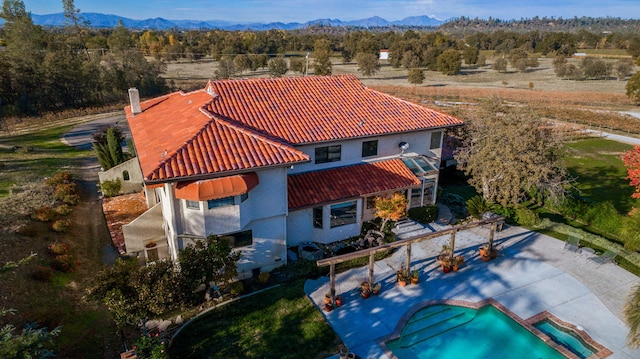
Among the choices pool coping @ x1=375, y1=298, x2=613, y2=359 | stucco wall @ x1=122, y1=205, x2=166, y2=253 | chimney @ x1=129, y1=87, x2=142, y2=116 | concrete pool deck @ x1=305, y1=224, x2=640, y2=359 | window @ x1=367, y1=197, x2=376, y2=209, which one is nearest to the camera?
pool coping @ x1=375, y1=298, x2=613, y2=359

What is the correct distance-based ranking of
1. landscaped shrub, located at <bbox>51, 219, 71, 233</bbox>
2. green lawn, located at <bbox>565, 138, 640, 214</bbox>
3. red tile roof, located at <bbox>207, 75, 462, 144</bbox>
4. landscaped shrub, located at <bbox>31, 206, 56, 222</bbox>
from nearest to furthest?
landscaped shrub, located at <bbox>51, 219, 71, 233</bbox>, landscaped shrub, located at <bbox>31, 206, 56, 222</bbox>, red tile roof, located at <bbox>207, 75, 462, 144</bbox>, green lawn, located at <bbox>565, 138, 640, 214</bbox>

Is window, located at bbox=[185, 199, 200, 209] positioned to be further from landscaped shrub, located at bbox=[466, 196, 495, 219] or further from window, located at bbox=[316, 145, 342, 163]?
landscaped shrub, located at bbox=[466, 196, 495, 219]

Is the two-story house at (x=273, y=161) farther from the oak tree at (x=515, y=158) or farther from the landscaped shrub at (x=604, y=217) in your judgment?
the landscaped shrub at (x=604, y=217)

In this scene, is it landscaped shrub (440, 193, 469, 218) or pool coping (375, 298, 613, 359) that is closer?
pool coping (375, 298, 613, 359)

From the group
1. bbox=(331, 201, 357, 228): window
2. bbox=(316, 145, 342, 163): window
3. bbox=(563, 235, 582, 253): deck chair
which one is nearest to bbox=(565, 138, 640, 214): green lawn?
bbox=(563, 235, 582, 253): deck chair

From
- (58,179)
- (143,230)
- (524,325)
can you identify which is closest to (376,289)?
(524,325)

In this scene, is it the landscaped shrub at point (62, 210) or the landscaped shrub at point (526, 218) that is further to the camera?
the landscaped shrub at point (526, 218)

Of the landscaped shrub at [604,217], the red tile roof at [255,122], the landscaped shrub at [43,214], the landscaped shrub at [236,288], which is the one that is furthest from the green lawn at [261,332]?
the landscaped shrub at [604,217]
